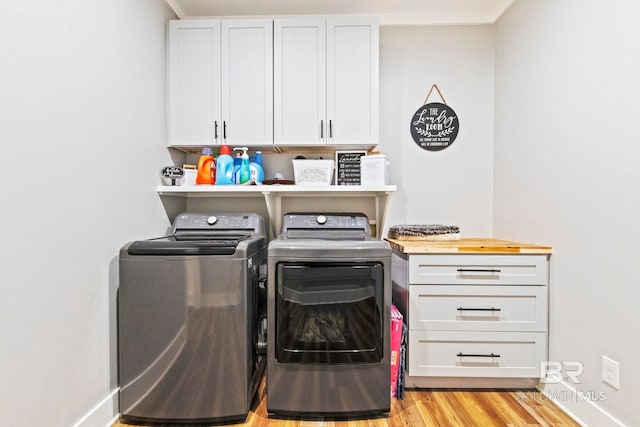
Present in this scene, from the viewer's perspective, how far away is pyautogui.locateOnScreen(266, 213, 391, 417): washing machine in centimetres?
171

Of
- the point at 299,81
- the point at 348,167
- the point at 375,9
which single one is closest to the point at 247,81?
the point at 299,81

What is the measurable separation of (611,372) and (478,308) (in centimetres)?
60

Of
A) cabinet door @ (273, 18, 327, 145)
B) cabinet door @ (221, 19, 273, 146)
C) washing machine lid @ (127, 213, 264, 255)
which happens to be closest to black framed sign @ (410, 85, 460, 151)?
cabinet door @ (273, 18, 327, 145)

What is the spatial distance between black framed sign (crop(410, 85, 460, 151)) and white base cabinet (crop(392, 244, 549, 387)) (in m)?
0.99

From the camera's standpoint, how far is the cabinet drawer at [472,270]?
192 cm

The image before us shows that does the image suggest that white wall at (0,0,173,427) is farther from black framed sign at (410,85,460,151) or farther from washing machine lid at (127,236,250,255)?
black framed sign at (410,85,460,151)

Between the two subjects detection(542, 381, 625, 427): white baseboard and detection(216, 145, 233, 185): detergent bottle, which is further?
detection(216, 145, 233, 185): detergent bottle

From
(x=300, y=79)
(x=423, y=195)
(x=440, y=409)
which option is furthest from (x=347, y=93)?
(x=440, y=409)

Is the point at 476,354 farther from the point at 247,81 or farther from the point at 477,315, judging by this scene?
the point at 247,81

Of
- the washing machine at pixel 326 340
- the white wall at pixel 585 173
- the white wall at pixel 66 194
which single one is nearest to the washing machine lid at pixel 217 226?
the white wall at pixel 66 194

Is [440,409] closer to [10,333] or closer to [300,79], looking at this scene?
[10,333]

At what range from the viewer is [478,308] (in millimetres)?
1937

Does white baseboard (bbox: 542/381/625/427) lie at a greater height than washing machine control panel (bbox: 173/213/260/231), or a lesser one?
lesser

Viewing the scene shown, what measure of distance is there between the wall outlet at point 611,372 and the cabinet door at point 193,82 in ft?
7.88
